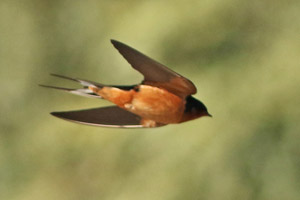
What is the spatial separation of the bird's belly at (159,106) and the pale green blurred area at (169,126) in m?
1.18

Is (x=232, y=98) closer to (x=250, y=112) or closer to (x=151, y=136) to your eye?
(x=250, y=112)

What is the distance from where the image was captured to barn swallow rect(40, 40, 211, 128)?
1.70 feet

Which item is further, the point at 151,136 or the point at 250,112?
the point at 151,136

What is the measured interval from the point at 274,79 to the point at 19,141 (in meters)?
1.07

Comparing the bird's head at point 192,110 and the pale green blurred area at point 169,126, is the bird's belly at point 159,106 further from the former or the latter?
the pale green blurred area at point 169,126

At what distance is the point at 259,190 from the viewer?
1.69 metres

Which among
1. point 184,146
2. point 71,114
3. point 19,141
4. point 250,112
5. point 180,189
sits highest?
point 71,114

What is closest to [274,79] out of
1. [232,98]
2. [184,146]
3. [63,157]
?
[232,98]

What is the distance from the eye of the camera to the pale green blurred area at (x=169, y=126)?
5.77 ft

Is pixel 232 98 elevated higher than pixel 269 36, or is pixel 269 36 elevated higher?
pixel 269 36

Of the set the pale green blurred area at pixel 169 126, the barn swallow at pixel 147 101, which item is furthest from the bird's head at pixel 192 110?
the pale green blurred area at pixel 169 126

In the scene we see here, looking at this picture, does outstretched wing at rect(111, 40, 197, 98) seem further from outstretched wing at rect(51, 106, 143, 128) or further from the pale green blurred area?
the pale green blurred area

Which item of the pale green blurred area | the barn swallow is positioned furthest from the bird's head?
the pale green blurred area

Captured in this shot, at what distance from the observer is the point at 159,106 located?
1.71 ft
